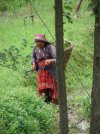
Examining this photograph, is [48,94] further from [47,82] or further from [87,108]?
[87,108]

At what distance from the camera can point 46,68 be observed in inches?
308

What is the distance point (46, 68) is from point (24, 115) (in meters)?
2.20

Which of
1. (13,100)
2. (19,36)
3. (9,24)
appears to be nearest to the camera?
(13,100)

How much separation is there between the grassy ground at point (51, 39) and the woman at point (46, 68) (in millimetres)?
291

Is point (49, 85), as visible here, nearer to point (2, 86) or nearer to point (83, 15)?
point (2, 86)

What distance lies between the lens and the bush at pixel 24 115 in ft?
17.7

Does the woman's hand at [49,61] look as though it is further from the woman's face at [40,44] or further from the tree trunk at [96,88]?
the tree trunk at [96,88]

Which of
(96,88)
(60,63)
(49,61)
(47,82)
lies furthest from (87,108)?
(60,63)

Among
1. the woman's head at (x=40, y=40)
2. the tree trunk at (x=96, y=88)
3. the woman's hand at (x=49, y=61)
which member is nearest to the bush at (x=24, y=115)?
the tree trunk at (x=96, y=88)

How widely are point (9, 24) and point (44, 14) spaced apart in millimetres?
2143

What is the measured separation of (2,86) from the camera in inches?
320

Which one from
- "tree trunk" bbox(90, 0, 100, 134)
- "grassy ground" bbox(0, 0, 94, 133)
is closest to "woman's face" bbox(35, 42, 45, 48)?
"grassy ground" bbox(0, 0, 94, 133)

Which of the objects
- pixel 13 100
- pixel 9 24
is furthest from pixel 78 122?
pixel 9 24

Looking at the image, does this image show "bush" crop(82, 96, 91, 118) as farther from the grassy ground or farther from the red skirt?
the red skirt
